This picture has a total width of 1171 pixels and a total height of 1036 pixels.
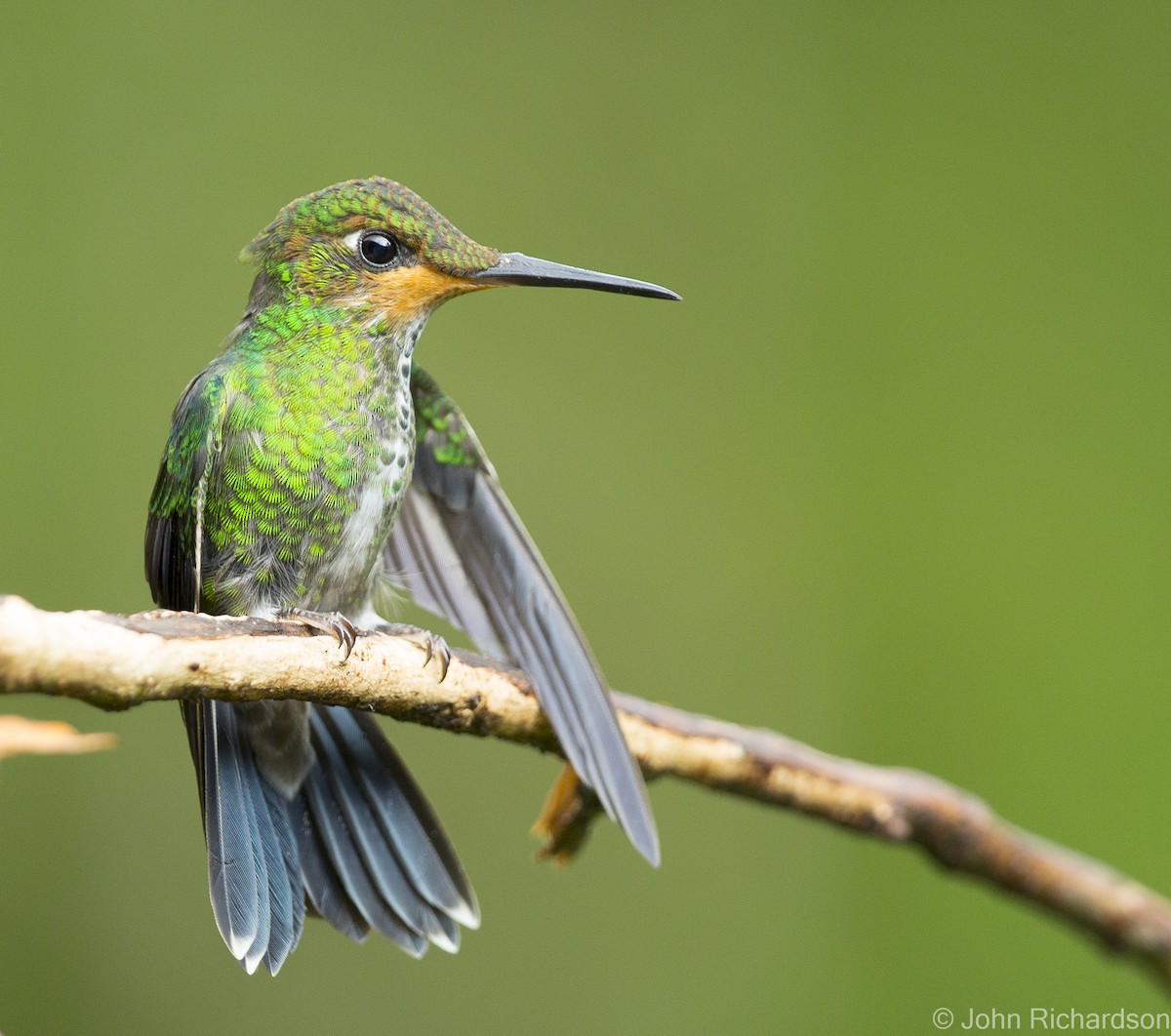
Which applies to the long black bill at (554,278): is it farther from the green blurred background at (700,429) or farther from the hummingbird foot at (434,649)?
the green blurred background at (700,429)

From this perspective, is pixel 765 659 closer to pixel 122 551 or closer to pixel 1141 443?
pixel 1141 443

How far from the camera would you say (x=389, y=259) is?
52.0 inches

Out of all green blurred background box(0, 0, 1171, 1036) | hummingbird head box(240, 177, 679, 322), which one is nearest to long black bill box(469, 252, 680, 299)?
hummingbird head box(240, 177, 679, 322)

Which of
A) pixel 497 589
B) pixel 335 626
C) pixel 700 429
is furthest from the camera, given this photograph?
pixel 700 429

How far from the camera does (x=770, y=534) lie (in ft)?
10.0

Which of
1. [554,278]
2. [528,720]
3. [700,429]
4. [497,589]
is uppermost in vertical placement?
[700,429]

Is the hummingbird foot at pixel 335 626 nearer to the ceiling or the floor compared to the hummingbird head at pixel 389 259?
nearer to the floor

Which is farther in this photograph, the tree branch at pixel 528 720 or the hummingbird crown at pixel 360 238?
the hummingbird crown at pixel 360 238

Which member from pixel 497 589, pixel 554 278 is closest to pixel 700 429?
pixel 497 589

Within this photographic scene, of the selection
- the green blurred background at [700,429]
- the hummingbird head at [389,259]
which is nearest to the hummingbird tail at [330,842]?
the hummingbird head at [389,259]

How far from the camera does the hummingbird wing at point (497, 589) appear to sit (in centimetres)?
129

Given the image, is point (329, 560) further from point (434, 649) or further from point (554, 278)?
point (554, 278)

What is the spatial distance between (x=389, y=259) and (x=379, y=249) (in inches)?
0.6

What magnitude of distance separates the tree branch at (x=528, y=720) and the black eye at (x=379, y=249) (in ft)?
1.39
